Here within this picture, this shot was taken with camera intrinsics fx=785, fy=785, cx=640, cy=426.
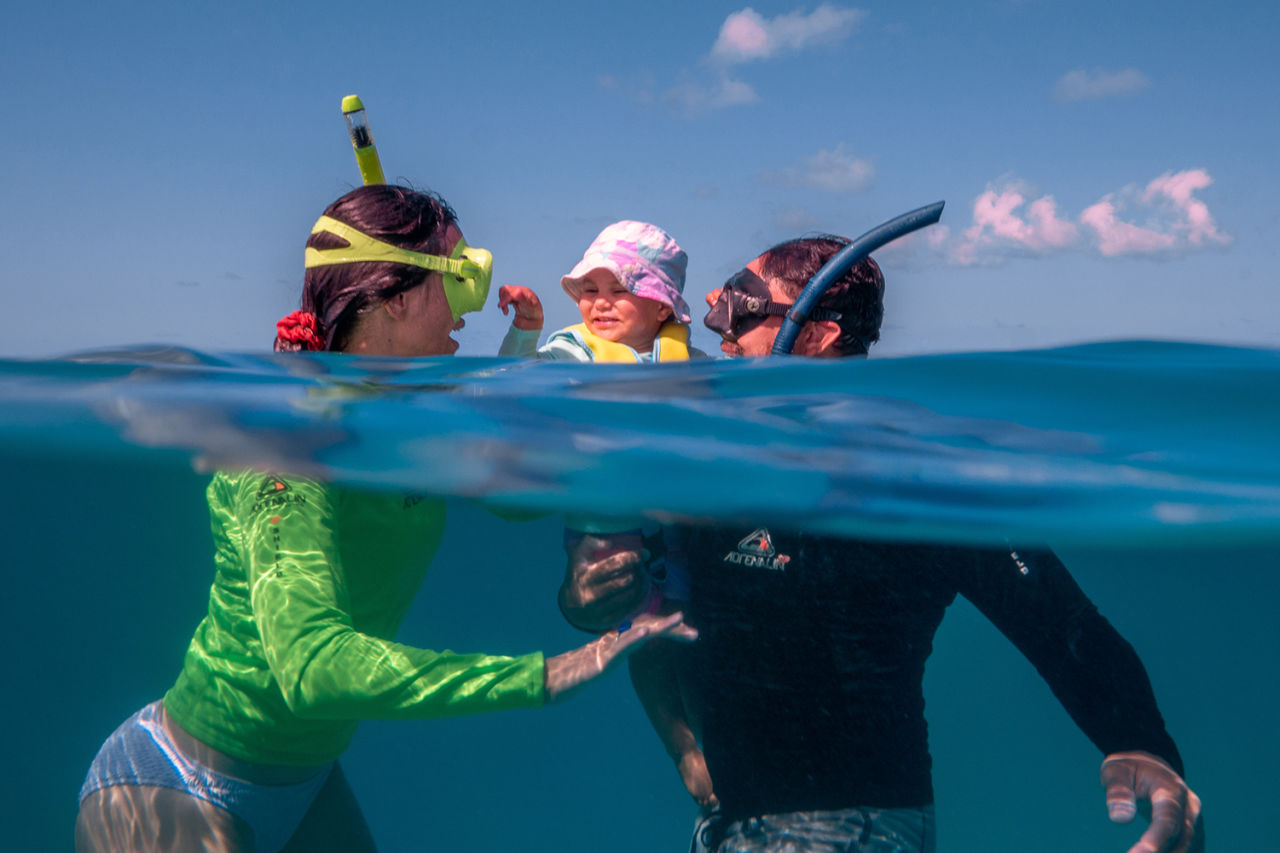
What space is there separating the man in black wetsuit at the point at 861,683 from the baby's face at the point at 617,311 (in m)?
2.69

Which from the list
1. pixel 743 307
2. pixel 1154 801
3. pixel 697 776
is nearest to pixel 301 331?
pixel 743 307

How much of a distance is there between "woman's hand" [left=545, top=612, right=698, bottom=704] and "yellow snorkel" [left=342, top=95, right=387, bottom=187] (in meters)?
2.71

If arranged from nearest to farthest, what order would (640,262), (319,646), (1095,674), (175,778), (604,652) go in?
1. (319,646)
2. (1095,674)
3. (604,652)
4. (175,778)
5. (640,262)

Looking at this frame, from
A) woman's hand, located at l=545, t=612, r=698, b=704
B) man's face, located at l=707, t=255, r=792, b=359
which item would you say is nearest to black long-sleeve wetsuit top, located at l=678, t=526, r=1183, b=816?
woman's hand, located at l=545, t=612, r=698, b=704

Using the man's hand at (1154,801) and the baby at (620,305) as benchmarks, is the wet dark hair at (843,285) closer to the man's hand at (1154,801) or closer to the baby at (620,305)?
the baby at (620,305)

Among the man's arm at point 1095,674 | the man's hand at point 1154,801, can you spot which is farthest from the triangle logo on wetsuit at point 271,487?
the man's hand at point 1154,801

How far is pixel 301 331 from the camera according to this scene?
321cm

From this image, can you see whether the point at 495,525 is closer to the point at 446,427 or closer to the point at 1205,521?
the point at 446,427

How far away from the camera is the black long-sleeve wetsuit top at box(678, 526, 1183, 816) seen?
2.44 meters

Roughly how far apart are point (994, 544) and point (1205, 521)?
104 inches

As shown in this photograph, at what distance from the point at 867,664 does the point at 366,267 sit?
8.35 feet

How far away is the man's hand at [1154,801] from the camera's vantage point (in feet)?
7.34

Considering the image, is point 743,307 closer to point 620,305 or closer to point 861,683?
point 620,305

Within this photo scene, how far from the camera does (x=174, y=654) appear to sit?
10344 mm
